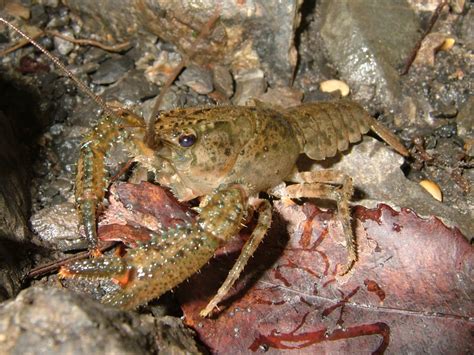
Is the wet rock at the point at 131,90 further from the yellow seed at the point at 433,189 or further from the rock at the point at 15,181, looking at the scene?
the yellow seed at the point at 433,189

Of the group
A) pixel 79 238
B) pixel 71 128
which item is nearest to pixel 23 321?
pixel 79 238

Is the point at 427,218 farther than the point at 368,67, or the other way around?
the point at 368,67

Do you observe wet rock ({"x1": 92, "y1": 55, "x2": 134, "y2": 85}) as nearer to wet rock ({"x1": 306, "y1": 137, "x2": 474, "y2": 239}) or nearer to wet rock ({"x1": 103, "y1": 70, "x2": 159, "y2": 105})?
wet rock ({"x1": 103, "y1": 70, "x2": 159, "y2": 105})

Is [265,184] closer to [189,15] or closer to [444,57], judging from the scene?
[189,15]

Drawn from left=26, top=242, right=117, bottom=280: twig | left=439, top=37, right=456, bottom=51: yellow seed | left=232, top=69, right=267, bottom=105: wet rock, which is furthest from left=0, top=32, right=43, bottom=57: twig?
left=439, top=37, right=456, bottom=51: yellow seed

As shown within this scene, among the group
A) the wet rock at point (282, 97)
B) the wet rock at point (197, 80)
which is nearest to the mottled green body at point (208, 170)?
the wet rock at point (282, 97)

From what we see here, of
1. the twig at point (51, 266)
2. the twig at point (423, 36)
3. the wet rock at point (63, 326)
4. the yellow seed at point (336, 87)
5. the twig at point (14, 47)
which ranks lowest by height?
the twig at point (51, 266)
